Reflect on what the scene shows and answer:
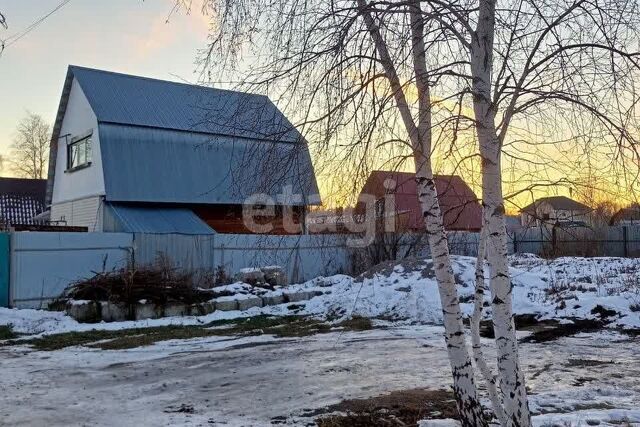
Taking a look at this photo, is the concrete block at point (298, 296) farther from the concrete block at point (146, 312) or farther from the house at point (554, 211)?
the house at point (554, 211)

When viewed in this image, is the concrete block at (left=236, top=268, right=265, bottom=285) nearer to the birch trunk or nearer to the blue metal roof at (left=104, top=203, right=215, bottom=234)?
the blue metal roof at (left=104, top=203, right=215, bottom=234)

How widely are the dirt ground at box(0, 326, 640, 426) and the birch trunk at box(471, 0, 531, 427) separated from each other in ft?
5.15

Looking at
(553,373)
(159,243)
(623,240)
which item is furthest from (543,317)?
(623,240)

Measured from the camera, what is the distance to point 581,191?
453 cm

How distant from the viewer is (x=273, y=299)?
17594 millimetres

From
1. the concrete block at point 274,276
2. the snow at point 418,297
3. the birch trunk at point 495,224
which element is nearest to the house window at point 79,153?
the concrete block at point 274,276

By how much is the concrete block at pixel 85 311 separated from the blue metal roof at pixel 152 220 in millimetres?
6992

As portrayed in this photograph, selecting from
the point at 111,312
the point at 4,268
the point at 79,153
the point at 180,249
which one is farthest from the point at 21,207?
the point at 111,312

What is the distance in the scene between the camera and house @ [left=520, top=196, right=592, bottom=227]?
4.68 m

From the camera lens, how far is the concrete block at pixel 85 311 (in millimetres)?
14688

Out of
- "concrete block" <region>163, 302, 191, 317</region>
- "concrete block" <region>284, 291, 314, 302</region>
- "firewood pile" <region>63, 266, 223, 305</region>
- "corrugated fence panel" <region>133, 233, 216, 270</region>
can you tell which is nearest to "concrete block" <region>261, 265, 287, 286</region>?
"concrete block" <region>284, 291, 314, 302</region>

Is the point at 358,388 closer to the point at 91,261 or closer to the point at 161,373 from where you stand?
the point at 161,373

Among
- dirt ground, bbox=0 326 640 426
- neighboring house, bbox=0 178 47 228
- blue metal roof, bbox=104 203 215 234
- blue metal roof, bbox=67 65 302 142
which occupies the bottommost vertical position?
dirt ground, bbox=0 326 640 426

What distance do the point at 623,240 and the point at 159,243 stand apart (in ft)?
81.4
